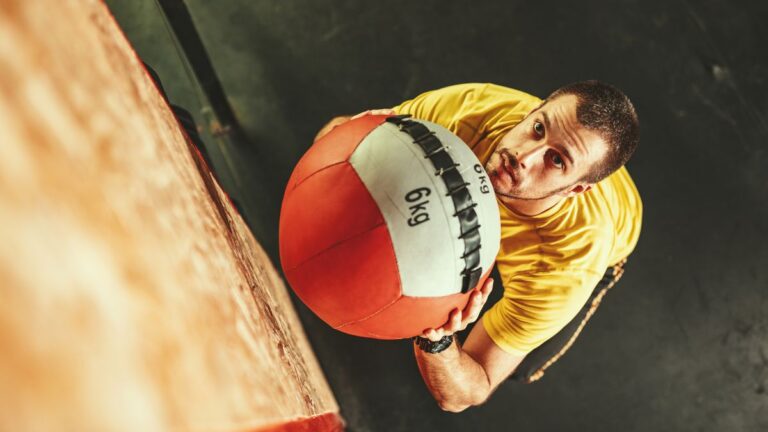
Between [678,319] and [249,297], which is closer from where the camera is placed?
[249,297]

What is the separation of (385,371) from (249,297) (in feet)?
5.91

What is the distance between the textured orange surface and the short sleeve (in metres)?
1.26

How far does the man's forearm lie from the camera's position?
5.24 feet

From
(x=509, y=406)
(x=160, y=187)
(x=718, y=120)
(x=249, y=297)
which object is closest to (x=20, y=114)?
(x=160, y=187)

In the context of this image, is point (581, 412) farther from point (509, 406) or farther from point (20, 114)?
point (20, 114)

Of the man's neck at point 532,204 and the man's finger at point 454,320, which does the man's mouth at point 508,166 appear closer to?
the man's neck at point 532,204

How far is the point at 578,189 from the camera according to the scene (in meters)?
1.64

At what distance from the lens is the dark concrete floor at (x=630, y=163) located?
2439mm

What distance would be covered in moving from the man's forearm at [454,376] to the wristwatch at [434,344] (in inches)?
1.0

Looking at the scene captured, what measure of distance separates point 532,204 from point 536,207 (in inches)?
0.7

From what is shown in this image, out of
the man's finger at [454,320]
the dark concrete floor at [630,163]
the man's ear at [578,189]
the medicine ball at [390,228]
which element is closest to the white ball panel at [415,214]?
the medicine ball at [390,228]

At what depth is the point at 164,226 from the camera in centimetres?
44

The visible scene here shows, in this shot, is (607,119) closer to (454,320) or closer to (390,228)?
(454,320)

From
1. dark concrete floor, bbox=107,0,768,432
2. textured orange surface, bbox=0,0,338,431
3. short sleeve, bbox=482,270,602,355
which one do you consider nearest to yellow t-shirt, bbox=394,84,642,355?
short sleeve, bbox=482,270,602,355
